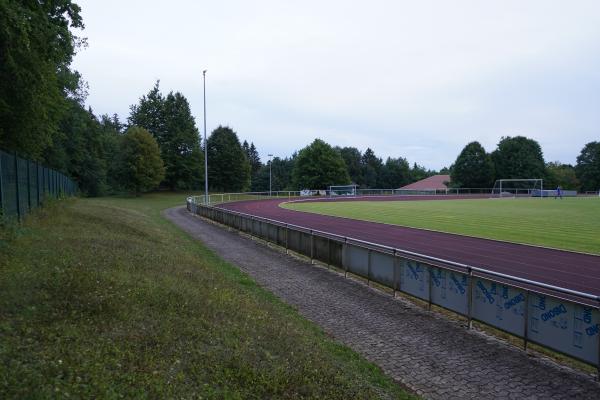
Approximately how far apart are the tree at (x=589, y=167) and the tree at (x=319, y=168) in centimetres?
6410

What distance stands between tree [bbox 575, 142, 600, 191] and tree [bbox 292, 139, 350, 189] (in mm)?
64097

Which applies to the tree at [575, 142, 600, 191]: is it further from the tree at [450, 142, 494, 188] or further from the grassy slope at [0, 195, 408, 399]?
the grassy slope at [0, 195, 408, 399]

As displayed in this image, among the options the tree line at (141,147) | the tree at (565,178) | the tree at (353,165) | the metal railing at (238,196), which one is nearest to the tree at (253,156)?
the tree line at (141,147)

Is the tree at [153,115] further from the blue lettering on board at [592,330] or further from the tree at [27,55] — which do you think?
the blue lettering on board at [592,330]

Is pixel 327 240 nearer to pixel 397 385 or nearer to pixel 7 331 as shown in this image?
pixel 397 385

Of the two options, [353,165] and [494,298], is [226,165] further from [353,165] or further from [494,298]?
[494,298]

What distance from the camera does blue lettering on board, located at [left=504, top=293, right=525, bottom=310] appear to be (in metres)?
7.21

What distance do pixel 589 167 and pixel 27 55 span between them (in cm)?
13366

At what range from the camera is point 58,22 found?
14.9 metres

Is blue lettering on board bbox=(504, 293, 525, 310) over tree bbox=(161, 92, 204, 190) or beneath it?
beneath

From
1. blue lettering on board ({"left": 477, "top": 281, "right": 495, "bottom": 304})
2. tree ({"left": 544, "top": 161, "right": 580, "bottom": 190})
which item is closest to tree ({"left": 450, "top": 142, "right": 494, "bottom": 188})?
tree ({"left": 544, "top": 161, "right": 580, "bottom": 190})

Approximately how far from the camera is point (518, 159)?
367 ft

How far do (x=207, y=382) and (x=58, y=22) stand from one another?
14724 mm

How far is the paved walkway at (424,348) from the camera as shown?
5.93 meters
